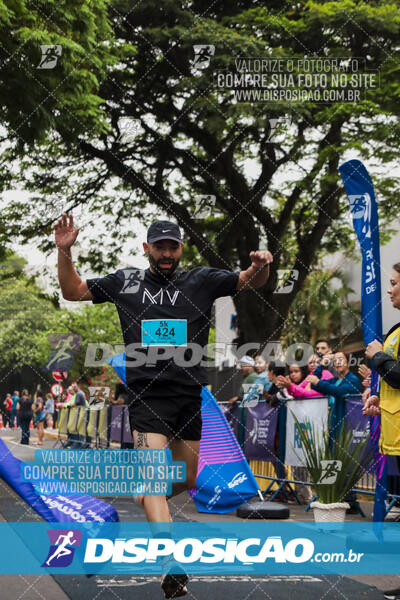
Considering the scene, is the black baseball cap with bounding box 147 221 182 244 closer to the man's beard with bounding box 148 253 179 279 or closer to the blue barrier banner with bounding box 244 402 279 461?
the man's beard with bounding box 148 253 179 279

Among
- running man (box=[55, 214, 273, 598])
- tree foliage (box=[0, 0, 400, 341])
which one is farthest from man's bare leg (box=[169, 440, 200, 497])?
tree foliage (box=[0, 0, 400, 341])

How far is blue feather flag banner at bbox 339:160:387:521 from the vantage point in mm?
5895

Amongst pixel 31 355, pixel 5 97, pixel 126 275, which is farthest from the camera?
pixel 31 355

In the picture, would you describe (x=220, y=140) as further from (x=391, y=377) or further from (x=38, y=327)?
(x=38, y=327)

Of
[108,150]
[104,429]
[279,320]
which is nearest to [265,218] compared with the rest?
[279,320]

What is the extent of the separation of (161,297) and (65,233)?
0.62 m

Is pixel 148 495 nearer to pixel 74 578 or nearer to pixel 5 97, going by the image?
pixel 74 578

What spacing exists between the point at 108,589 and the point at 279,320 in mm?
13601

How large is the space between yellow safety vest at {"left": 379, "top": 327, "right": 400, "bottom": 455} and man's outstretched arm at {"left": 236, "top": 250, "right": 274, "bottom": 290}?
3.32 ft

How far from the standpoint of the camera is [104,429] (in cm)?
1789

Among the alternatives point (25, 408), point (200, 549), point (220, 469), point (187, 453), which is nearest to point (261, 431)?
point (220, 469)

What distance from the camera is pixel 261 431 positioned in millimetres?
10656

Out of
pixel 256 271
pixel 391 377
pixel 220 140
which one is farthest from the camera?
pixel 220 140

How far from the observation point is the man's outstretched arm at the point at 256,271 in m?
4.36
